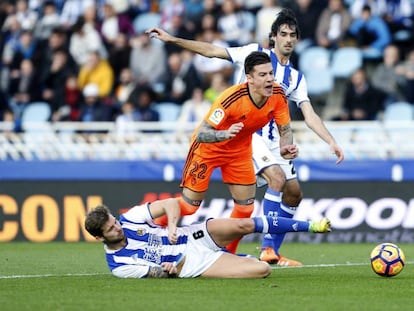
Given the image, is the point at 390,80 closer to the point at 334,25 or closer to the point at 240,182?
the point at 334,25

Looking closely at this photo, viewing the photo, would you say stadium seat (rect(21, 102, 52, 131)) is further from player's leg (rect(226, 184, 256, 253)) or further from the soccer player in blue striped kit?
player's leg (rect(226, 184, 256, 253))

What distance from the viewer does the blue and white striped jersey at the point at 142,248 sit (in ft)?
32.9

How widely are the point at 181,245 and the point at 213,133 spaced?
3.50 ft

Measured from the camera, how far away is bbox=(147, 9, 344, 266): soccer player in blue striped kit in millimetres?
11648

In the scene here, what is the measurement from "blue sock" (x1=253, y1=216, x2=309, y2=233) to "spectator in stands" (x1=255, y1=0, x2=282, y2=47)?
33.0ft

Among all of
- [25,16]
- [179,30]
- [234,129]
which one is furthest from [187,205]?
[25,16]

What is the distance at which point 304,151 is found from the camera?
1755 cm

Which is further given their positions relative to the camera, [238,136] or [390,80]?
[390,80]

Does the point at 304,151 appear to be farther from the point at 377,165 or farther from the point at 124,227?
the point at 124,227

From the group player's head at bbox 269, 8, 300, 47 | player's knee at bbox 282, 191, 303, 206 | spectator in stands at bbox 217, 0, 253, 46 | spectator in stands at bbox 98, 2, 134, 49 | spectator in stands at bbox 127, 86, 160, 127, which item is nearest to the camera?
player's head at bbox 269, 8, 300, 47

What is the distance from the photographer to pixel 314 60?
64.6 ft

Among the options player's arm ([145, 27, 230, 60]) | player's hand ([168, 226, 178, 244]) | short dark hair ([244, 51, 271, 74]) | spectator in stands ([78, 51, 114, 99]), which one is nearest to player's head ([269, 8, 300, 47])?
player's arm ([145, 27, 230, 60])

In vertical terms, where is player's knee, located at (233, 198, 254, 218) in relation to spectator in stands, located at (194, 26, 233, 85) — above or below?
below

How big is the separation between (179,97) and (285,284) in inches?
406
